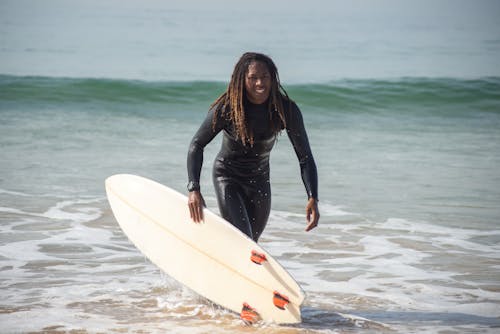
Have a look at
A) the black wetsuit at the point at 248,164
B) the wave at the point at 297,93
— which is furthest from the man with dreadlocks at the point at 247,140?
the wave at the point at 297,93

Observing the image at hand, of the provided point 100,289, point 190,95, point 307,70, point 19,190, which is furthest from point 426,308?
point 307,70

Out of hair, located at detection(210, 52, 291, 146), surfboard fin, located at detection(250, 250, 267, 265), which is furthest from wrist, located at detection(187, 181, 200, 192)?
surfboard fin, located at detection(250, 250, 267, 265)

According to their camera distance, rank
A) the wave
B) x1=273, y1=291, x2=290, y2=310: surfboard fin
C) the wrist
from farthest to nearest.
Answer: the wave, the wrist, x1=273, y1=291, x2=290, y2=310: surfboard fin

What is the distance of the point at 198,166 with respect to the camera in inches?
149

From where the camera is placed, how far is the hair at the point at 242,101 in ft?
12.2

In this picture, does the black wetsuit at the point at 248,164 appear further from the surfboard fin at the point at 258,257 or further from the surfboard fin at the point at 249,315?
the surfboard fin at the point at 249,315

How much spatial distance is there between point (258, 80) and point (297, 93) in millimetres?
13741

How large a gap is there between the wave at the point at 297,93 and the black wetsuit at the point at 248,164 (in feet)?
38.8

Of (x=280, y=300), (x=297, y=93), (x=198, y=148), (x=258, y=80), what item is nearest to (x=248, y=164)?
(x=198, y=148)

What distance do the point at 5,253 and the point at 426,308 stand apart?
9.78 ft

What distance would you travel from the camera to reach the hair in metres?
3.72

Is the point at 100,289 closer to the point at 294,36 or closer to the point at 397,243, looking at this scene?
the point at 397,243

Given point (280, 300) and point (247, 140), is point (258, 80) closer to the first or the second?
point (247, 140)

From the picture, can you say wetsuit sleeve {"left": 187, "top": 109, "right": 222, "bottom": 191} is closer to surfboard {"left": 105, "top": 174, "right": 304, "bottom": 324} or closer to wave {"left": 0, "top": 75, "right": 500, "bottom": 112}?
surfboard {"left": 105, "top": 174, "right": 304, "bottom": 324}
